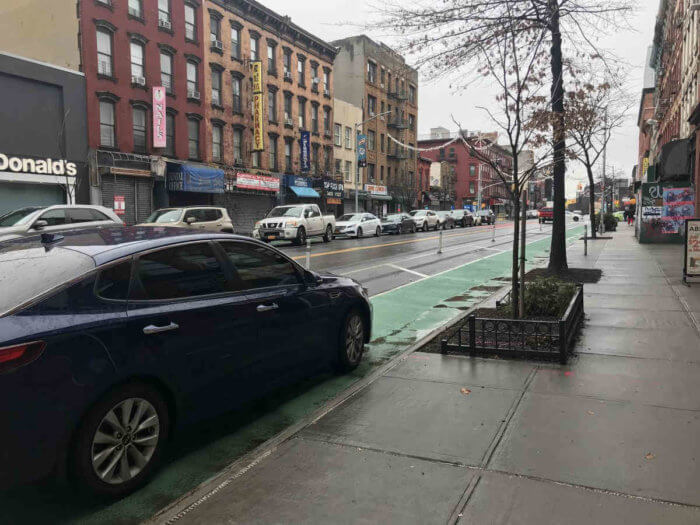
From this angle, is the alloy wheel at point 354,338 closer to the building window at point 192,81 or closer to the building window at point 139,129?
the building window at point 139,129

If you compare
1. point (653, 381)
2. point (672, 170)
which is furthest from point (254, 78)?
point (653, 381)

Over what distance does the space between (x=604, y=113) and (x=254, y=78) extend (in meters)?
20.4

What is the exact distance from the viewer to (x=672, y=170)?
2227 centimetres

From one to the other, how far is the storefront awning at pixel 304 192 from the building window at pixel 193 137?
8.51 metres

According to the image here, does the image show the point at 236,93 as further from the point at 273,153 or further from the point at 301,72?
the point at 301,72

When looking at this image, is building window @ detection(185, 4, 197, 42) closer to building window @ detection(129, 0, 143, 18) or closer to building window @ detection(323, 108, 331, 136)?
building window @ detection(129, 0, 143, 18)

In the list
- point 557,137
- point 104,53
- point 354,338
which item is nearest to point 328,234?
point 104,53

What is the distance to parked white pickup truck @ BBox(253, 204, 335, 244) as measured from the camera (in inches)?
971

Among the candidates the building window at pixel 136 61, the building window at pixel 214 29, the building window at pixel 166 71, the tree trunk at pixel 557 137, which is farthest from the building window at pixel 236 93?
the tree trunk at pixel 557 137

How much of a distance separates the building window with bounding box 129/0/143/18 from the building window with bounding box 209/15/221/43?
5146 millimetres

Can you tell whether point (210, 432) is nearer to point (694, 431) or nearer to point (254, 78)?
point (694, 431)

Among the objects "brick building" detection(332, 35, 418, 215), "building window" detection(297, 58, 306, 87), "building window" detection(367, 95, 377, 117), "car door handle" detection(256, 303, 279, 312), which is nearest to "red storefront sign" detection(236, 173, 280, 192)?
"building window" detection(297, 58, 306, 87)

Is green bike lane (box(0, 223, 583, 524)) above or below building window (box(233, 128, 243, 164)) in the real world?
below

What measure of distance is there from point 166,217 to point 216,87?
16563 millimetres
